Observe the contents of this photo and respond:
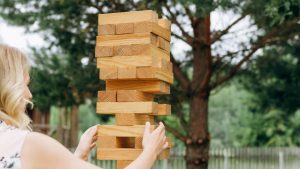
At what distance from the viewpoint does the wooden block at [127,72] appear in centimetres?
236

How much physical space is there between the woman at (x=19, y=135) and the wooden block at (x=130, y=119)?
948mm

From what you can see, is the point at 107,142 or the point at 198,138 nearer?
the point at 107,142

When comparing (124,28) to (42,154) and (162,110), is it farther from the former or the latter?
(42,154)

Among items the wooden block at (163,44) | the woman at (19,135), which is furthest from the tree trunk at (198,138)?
the woman at (19,135)

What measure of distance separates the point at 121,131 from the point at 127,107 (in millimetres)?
113

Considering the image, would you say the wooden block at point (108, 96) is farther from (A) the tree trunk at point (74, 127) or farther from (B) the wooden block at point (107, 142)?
(A) the tree trunk at point (74, 127)

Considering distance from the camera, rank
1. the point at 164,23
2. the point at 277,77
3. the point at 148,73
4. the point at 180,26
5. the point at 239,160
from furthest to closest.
→ the point at 239,160 < the point at 277,77 < the point at 180,26 < the point at 164,23 < the point at 148,73

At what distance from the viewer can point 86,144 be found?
2139mm

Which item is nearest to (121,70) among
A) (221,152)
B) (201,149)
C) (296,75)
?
(201,149)

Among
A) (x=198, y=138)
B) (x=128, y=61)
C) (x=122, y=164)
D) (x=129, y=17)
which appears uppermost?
(x=129, y=17)

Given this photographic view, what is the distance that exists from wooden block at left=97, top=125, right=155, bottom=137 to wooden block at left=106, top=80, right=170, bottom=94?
7.6 inches

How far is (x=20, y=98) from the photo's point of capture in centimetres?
134

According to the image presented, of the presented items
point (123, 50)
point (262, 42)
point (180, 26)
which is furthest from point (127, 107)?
point (262, 42)

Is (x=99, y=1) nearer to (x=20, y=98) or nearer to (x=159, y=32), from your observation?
(x=159, y=32)
